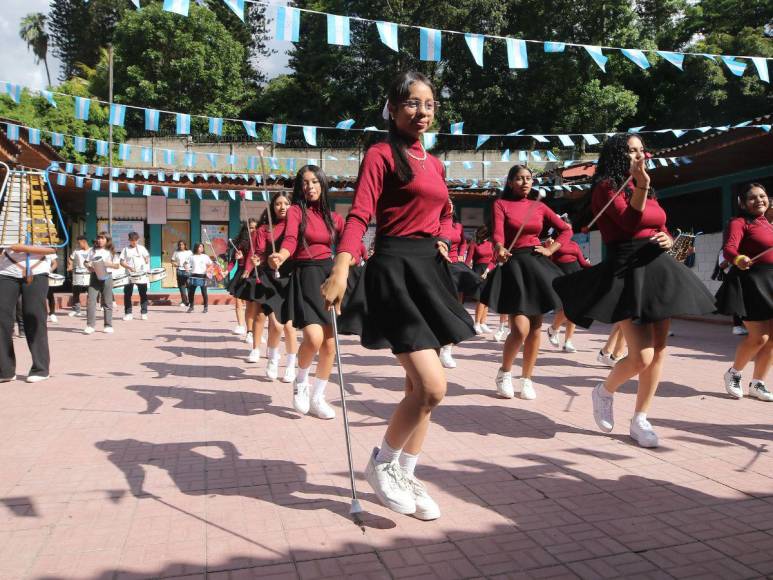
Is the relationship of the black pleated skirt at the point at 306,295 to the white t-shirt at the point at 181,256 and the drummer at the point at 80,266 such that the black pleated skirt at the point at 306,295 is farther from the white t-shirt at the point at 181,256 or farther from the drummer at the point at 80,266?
the white t-shirt at the point at 181,256

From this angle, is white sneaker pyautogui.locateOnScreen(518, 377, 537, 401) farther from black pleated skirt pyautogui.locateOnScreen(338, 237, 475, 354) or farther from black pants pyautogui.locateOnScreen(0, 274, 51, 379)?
black pants pyautogui.locateOnScreen(0, 274, 51, 379)

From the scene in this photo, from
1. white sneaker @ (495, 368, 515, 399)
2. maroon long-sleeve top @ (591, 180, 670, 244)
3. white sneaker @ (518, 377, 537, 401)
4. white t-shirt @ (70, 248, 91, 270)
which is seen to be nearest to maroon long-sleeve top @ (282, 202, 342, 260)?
white sneaker @ (495, 368, 515, 399)

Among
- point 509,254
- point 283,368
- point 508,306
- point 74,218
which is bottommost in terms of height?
point 283,368

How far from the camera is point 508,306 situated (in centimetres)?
530

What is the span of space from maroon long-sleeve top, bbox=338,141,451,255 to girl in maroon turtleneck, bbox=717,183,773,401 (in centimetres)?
355

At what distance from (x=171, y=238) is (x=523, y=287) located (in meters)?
17.9

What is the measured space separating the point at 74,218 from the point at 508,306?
19615mm

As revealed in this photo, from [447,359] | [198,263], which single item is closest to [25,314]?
[447,359]

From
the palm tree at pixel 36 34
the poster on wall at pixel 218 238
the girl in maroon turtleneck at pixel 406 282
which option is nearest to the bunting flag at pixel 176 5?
the girl in maroon turtleneck at pixel 406 282

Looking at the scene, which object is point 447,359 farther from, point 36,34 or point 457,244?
point 36,34

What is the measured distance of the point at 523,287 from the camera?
209 inches

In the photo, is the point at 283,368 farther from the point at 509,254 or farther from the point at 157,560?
the point at 157,560

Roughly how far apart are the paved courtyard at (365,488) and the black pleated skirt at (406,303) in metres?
0.81

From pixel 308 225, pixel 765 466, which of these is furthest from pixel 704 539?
pixel 308 225
